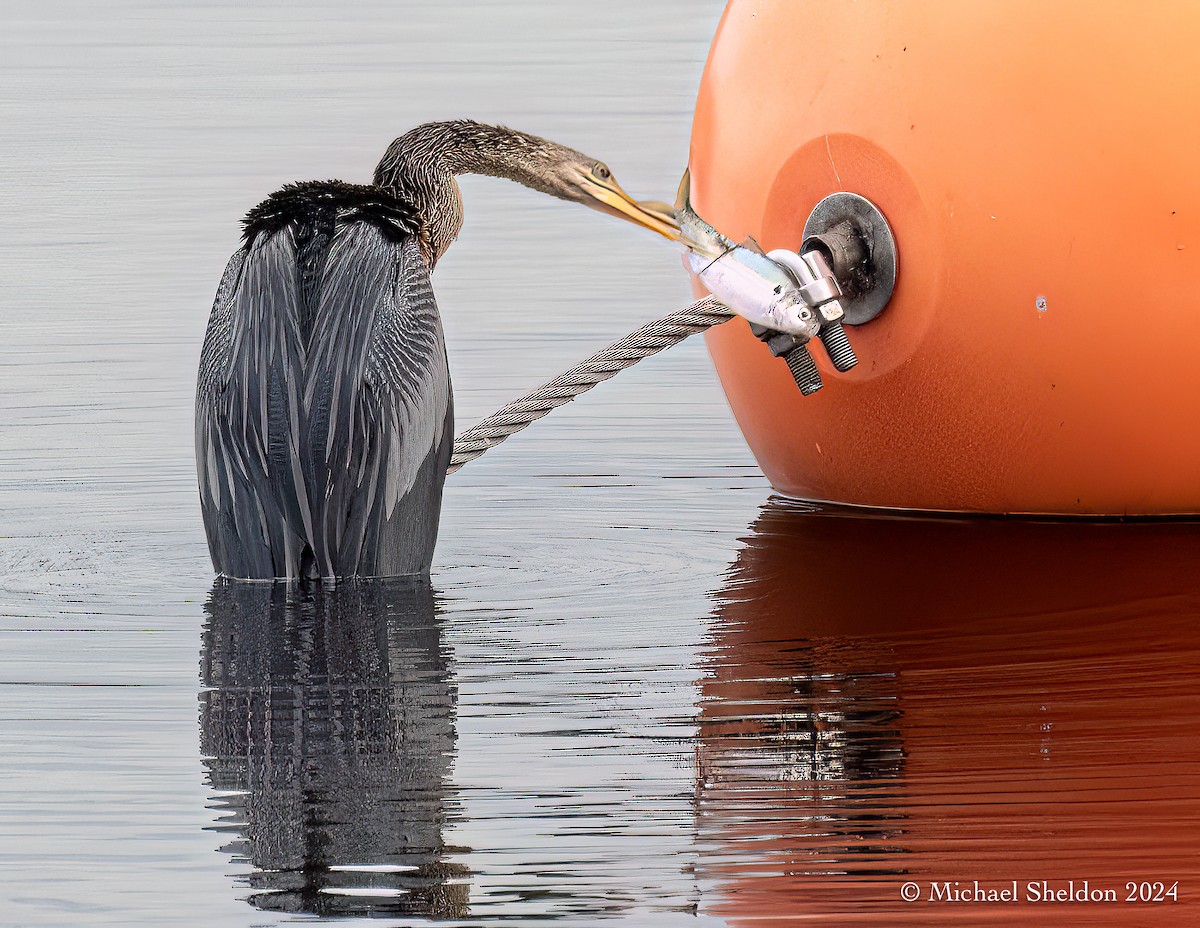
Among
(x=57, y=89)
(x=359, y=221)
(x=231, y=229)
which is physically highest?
(x=57, y=89)

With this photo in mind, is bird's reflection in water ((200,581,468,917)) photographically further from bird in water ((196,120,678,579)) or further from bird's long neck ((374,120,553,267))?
bird's long neck ((374,120,553,267))

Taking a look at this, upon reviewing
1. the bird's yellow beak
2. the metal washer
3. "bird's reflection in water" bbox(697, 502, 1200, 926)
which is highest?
the bird's yellow beak

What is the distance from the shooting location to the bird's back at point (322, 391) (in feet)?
19.1

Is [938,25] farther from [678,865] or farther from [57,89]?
[57,89]

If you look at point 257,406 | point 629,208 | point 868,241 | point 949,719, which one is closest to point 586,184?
point 629,208

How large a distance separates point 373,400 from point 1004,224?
1.86 meters

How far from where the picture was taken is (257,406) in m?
5.83

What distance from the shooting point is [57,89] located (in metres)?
14.8

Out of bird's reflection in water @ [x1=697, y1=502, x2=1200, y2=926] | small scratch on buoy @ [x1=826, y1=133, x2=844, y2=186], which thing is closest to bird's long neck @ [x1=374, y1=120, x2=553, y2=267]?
small scratch on buoy @ [x1=826, y1=133, x2=844, y2=186]

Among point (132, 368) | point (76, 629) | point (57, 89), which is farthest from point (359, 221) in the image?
point (57, 89)

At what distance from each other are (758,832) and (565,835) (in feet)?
1.18

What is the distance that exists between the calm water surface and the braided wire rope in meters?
0.28

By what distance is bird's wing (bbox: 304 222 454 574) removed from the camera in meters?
5.83

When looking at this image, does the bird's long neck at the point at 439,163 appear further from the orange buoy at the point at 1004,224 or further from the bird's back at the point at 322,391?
the orange buoy at the point at 1004,224
